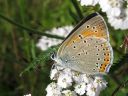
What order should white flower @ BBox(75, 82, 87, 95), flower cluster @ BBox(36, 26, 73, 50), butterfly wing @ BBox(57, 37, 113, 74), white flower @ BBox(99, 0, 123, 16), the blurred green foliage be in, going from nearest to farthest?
white flower @ BBox(75, 82, 87, 95), butterfly wing @ BBox(57, 37, 113, 74), white flower @ BBox(99, 0, 123, 16), the blurred green foliage, flower cluster @ BBox(36, 26, 73, 50)

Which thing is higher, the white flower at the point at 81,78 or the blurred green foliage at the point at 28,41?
the blurred green foliage at the point at 28,41

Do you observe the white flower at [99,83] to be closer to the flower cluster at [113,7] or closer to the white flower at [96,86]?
the white flower at [96,86]

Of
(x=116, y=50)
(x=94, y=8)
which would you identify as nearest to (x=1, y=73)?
(x=116, y=50)

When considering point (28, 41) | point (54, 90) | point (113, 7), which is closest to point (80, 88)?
point (54, 90)

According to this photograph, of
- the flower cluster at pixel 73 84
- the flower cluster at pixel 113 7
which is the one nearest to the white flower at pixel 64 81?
the flower cluster at pixel 73 84

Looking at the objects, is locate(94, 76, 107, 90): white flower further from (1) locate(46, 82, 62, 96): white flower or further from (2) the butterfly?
(1) locate(46, 82, 62, 96): white flower

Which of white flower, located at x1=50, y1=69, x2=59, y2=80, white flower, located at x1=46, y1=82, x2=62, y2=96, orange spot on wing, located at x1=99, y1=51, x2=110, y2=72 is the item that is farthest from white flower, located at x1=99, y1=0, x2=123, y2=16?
white flower, located at x1=46, y1=82, x2=62, y2=96
